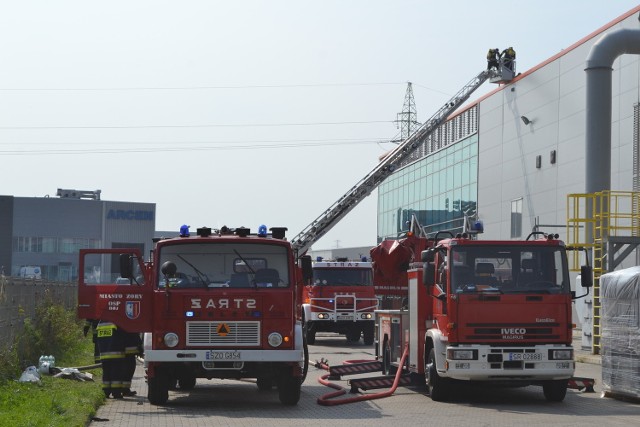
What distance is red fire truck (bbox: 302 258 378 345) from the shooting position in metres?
33.0

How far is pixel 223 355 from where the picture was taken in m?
15.4

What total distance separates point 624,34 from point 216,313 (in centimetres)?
1920

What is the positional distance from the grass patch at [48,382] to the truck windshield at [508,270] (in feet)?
18.9

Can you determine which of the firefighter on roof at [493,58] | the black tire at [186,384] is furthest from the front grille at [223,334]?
the firefighter on roof at [493,58]

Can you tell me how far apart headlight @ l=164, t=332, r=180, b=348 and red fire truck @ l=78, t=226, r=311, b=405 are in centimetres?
1

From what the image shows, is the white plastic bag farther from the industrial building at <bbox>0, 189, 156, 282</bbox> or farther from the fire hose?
the industrial building at <bbox>0, 189, 156, 282</bbox>

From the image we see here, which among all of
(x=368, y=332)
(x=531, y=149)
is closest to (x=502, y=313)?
A: (x=368, y=332)

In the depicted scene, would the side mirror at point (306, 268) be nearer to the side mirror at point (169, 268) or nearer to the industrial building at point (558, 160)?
the side mirror at point (169, 268)

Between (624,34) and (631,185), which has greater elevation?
(624,34)

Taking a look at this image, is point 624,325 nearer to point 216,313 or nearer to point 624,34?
point 216,313

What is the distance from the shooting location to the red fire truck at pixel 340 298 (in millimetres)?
33031

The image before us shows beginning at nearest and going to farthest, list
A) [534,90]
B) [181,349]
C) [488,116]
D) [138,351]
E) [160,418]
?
[160,418] → [181,349] → [138,351] → [534,90] → [488,116]

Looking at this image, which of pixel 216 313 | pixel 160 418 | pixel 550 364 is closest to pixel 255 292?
pixel 216 313

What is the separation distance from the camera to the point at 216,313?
15539 mm
